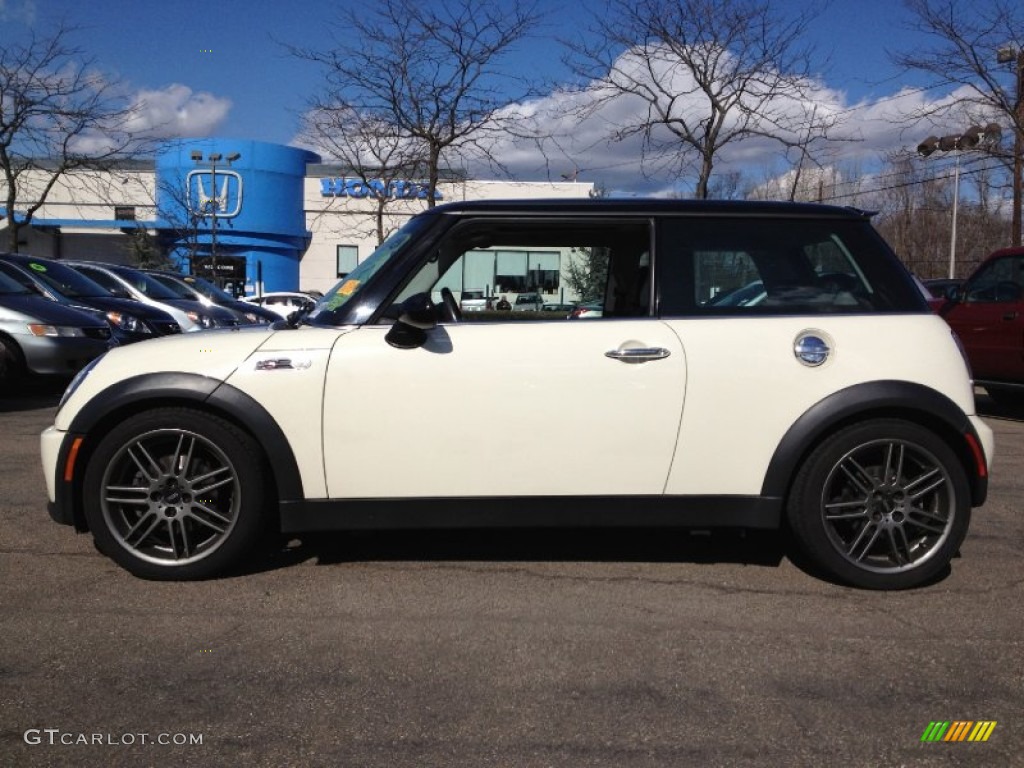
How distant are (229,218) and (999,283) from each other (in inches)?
1510

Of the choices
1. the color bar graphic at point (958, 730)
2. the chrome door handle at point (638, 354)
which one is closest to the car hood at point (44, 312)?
the chrome door handle at point (638, 354)

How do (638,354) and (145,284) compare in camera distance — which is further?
(145,284)

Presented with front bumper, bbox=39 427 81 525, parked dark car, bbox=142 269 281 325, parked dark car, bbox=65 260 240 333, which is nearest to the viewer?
front bumper, bbox=39 427 81 525

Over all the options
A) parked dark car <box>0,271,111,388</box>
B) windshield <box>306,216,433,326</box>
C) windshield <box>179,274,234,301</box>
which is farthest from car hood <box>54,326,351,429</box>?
windshield <box>179,274,234,301</box>

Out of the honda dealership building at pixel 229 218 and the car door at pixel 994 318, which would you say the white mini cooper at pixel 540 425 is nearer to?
the car door at pixel 994 318

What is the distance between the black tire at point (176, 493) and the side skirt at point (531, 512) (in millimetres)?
208

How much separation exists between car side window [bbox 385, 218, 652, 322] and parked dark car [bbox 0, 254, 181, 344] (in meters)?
7.97

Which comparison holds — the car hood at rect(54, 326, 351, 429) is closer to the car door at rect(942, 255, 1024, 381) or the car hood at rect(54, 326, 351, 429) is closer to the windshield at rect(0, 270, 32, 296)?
the windshield at rect(0, 270, 32, 296)

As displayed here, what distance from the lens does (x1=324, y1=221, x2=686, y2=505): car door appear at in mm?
3611

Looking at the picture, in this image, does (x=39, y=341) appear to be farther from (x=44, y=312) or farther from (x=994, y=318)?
(x=994, y=318)

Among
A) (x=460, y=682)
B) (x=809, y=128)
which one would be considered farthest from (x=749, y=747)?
(x=809, y=128)

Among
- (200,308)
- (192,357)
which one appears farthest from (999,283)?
(200,308)

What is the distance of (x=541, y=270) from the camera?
4.21m

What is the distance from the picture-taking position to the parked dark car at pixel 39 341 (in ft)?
30.5
